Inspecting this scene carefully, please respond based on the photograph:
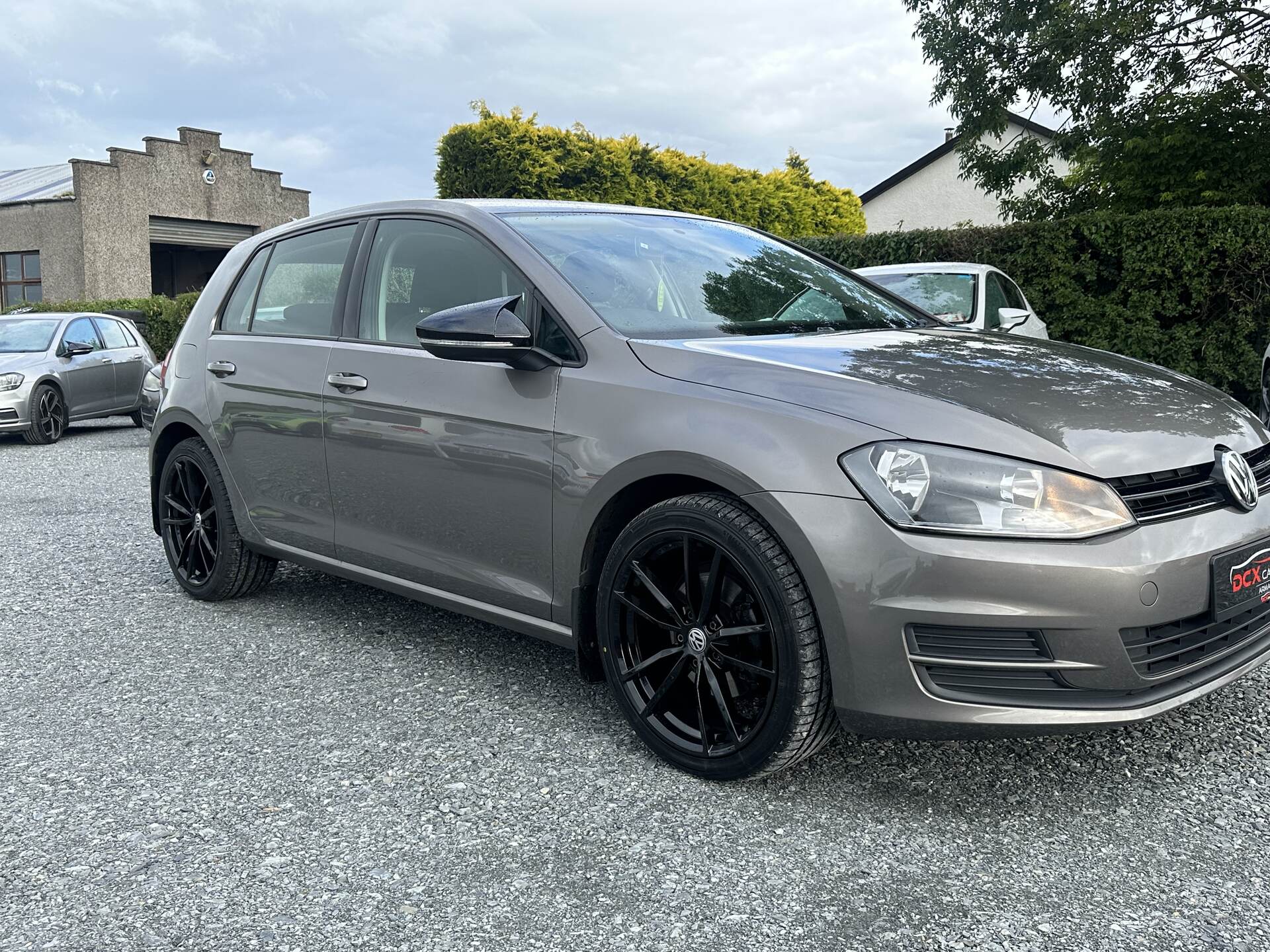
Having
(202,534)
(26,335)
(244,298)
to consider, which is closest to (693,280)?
(244,298)

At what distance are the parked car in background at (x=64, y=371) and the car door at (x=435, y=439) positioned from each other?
10101mm

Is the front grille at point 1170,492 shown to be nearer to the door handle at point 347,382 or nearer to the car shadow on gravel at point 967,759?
the car shadow on gravel at point 967,759

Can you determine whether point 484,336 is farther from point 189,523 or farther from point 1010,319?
point 1010,319

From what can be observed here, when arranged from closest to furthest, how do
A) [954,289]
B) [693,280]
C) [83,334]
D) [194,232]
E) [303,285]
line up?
[693,280] → [303,285] → [954,289] → [83,334] → [194,232]

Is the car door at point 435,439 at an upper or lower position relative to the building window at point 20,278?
lower

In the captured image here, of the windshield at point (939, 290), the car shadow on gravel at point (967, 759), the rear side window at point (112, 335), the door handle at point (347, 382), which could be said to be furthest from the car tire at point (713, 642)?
the rear side window at point (112, 335)

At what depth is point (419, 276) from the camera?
3.99 meters

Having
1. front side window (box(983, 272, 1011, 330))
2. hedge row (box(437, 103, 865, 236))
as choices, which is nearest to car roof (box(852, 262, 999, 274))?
front side window (box(983, 272, 1011, 330))

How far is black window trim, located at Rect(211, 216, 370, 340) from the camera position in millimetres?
4195

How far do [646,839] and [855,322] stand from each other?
74.0 inches

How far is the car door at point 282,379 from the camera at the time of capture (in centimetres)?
420

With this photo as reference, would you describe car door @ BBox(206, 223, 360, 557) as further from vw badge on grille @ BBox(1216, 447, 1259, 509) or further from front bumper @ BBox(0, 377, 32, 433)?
front bumper @ BBox(0, 377, 32, 433)

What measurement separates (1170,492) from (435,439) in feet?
6.92

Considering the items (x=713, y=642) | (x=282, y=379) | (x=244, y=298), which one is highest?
(x=244, y=298)
